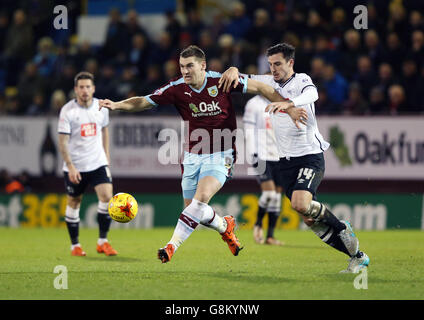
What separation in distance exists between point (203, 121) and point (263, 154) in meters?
3.44

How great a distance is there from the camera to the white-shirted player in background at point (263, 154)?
1145 cm

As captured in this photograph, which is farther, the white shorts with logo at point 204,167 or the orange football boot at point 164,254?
the white shorts with logo at point 204,167

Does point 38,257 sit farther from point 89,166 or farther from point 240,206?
point 240,206

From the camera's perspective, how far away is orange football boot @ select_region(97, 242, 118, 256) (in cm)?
1005

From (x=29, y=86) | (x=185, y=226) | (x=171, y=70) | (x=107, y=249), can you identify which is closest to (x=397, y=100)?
(x=171, y=70)

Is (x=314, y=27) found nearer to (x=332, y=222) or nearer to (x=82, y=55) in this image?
(x=82, y=55)

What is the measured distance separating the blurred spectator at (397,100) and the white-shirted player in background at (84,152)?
614 centimetres

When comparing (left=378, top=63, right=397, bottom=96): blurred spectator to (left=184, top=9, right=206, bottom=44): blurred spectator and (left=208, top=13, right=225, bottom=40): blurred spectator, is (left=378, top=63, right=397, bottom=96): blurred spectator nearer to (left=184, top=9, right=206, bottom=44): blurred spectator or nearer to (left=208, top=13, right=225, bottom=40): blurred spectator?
(left=208, top=13, right=225, bottom=40): blurred spectator

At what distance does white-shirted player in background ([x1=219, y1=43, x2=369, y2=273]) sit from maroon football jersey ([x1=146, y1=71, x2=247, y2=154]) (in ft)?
0.55

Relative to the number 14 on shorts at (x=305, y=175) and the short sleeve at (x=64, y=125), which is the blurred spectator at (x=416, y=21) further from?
the number 14 on shorts at (x=305, y=175)

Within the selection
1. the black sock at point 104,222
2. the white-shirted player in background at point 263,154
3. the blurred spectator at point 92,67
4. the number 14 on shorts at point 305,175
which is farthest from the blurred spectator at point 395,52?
the number 14 on shorts at point 305,175

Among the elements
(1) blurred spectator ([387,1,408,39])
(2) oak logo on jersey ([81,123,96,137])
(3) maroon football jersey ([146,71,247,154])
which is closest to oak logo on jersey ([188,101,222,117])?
(3) maroon football jersey ([146,71,247,154])

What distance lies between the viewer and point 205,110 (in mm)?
8172
